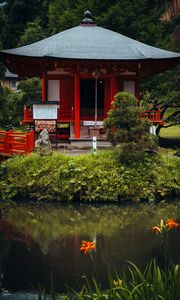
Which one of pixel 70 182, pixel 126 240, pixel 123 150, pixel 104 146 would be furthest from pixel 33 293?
pixel 104 146

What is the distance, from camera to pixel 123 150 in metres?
17.2

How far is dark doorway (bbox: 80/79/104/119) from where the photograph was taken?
77.6 ft

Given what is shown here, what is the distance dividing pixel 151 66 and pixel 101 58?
3158mm

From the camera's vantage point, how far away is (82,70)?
22344mm

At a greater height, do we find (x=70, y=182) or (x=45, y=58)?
(x=45, y=58)

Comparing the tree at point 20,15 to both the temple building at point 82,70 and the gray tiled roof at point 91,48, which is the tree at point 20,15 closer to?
the temple building at point 82,70

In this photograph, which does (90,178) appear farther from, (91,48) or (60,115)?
(91,48)

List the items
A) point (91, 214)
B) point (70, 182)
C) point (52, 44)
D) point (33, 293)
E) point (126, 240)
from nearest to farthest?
point (33, 293) < point (126, 240) < point (91, 214) < point (70, 182) < point (52, 44)

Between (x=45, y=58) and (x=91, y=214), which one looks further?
(x=45, y=58)

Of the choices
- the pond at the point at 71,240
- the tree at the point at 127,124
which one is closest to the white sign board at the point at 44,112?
the tree at the point at 127,124

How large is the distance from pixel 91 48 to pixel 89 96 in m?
2.63

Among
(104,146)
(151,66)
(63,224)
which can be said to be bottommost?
(63,224)

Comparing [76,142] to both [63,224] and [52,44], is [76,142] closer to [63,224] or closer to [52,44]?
[52,44]

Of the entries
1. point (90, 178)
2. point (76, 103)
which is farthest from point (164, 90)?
point (90, 178)
